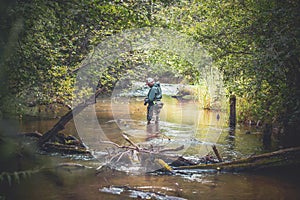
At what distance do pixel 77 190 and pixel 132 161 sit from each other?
1974mm

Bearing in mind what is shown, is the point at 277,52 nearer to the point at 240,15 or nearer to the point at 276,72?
the point at 276,72

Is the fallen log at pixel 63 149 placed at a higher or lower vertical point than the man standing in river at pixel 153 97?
lower

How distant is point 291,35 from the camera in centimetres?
662

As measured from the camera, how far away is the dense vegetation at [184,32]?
171 inches

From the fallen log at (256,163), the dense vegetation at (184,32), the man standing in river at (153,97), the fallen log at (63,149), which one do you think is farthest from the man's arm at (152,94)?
the fallen log at (256,163)

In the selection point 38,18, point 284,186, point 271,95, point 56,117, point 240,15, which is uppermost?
point 240,15

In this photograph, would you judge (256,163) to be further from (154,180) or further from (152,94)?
(152,94)

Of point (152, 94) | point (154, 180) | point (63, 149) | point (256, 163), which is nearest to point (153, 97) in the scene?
point (152, 94)

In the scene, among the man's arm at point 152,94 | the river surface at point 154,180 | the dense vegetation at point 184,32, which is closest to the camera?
the dense vegetation at point 184,32

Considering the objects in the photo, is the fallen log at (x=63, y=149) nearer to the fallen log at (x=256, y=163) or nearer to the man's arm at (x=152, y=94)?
the fallen log at (x=256, y=163)

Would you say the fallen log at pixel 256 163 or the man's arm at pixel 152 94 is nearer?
the fallen log at pixel 256 163

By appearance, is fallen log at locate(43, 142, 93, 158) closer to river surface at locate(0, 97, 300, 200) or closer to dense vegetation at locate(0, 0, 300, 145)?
river surface at locate(0, 97, 300, 200)

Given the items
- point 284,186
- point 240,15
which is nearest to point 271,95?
point 240,15

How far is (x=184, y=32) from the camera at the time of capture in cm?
993
